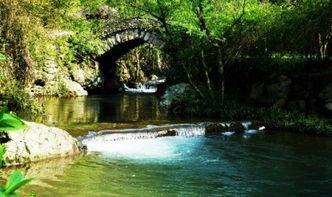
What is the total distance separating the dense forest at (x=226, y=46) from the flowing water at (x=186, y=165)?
2.60 m

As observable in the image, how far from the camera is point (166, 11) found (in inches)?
725

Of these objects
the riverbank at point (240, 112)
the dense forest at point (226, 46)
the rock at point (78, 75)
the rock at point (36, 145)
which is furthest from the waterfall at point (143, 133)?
the rock at point (78, 75)

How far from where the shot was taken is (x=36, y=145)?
1072cm

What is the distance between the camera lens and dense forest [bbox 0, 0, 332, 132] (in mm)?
15641

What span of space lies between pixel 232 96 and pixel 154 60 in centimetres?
2428

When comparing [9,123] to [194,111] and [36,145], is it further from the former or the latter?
[194,111]

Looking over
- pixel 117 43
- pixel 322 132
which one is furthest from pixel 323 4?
pixel 117 43

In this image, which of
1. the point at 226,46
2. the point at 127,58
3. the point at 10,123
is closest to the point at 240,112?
the point at 226,46

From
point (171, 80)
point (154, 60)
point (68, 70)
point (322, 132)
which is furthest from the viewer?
point (154, 60)

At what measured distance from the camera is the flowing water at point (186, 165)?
873 cm

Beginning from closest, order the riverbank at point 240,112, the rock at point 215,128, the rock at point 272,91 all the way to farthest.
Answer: the rock at point 215,128, the riverbank at point 240,112, the rock at point 272,91

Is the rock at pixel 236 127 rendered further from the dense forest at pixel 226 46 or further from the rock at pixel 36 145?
the rock at pixel 36 145

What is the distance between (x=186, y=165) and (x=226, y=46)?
1033cm

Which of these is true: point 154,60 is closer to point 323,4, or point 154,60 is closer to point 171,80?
point 171,80
